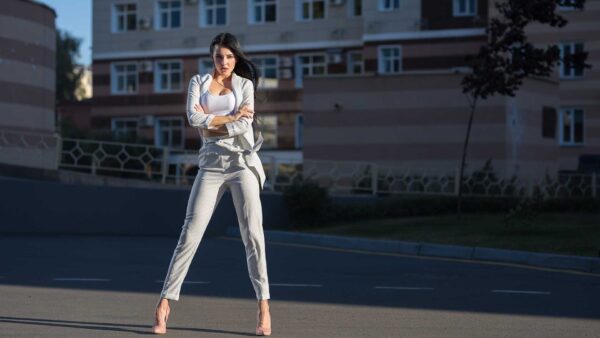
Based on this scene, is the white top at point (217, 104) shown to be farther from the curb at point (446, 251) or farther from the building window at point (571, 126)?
the building window at point (571, 126)

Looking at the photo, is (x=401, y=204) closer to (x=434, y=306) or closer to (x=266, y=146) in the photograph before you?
(x=434, y=306)

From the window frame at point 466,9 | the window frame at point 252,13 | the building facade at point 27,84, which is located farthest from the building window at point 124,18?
the building facade at point 27,84

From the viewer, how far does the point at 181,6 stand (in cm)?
5672

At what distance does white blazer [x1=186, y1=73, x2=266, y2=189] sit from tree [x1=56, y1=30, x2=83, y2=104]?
76496mm

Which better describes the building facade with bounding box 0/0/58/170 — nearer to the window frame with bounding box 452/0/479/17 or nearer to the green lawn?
the green lawn

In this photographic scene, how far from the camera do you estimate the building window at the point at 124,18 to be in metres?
57.7

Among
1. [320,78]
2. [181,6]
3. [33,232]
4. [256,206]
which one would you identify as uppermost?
[181,6]

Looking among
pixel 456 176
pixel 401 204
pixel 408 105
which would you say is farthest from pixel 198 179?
pixel 408 105

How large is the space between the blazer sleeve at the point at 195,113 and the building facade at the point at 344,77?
2432cm

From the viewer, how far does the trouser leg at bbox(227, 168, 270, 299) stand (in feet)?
23.8

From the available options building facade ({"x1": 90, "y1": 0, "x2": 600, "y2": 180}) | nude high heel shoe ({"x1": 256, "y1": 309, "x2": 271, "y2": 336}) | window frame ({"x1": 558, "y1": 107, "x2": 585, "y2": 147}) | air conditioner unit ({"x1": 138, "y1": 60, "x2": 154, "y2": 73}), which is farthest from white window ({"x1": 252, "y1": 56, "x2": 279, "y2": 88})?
nude high heel shoe ({"x1": 256, "y1": 309, "x2": 271, "y2": 336})

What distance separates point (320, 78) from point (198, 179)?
2522 centimetres

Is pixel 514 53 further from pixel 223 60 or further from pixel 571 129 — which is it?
pixel 571 129

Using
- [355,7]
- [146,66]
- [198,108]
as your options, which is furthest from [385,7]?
[198,108]
